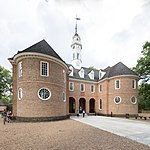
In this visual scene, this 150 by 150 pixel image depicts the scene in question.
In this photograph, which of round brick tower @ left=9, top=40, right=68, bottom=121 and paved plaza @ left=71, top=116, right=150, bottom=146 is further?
round brick tower @ left=9, top=40, right=68, bottom=121

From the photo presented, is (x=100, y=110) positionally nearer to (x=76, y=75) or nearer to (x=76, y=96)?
(x=76, y=96)

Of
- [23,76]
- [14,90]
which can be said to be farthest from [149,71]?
[14,90]

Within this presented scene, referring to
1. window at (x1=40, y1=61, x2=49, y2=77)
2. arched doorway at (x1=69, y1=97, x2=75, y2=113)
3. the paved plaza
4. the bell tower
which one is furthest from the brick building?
the bell tower

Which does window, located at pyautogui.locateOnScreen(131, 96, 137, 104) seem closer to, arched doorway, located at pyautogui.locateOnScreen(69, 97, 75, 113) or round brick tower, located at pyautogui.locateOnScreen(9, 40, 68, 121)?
arched doorway, located at pyautogui.locateOnScreen(69, 97, 75, 113)

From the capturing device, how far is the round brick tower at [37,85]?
18281mm

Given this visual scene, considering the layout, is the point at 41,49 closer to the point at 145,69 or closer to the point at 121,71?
the point at 145,69

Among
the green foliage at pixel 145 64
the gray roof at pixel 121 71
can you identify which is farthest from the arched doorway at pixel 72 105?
the green foliage at pixel 145 64

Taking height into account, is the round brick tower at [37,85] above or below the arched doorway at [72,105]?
above

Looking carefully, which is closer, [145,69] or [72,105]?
[145,69]

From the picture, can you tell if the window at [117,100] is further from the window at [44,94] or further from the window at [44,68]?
the window at [44,68]

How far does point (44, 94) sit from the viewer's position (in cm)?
1917

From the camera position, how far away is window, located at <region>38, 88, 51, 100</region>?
18.8 meters

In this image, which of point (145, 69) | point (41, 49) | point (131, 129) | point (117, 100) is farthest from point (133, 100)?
point (41, 49)

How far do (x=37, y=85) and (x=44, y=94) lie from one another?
137 cm
